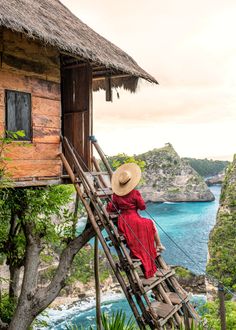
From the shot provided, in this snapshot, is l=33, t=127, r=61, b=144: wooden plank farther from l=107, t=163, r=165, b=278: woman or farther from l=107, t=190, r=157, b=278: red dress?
l=107, t=190, r=157, b=278: red dress

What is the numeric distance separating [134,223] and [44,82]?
311cm

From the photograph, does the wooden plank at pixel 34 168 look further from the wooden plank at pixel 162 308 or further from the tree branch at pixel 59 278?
the wooden plank at pixel 162 308

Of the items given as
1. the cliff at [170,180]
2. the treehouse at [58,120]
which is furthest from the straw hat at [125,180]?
the cliff at [170,180]

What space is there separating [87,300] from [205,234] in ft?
74.0

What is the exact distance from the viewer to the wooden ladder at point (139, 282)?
5914 mm

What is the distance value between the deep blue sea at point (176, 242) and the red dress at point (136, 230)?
0.31 m

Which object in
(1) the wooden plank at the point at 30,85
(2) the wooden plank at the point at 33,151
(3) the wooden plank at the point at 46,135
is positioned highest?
(1) the wooden plank at the point at 30,85

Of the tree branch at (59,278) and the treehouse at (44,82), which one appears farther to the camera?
the tree branch at (59,278)

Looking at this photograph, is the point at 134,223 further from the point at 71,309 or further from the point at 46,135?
the point at 71,309

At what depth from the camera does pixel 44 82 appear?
24.1 feet

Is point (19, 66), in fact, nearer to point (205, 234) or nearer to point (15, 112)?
point (15, 112)

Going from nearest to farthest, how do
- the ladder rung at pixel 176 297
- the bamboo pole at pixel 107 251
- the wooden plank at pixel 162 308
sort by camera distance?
the wooden plank at pixel 162 308, the bamboo pole at pixel 107 251, the ladder rung at pixel 176 297

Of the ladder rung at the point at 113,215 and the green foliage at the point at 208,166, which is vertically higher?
the ladder rung at the point at 113,215

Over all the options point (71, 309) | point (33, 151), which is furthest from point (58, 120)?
point (71, 309)
